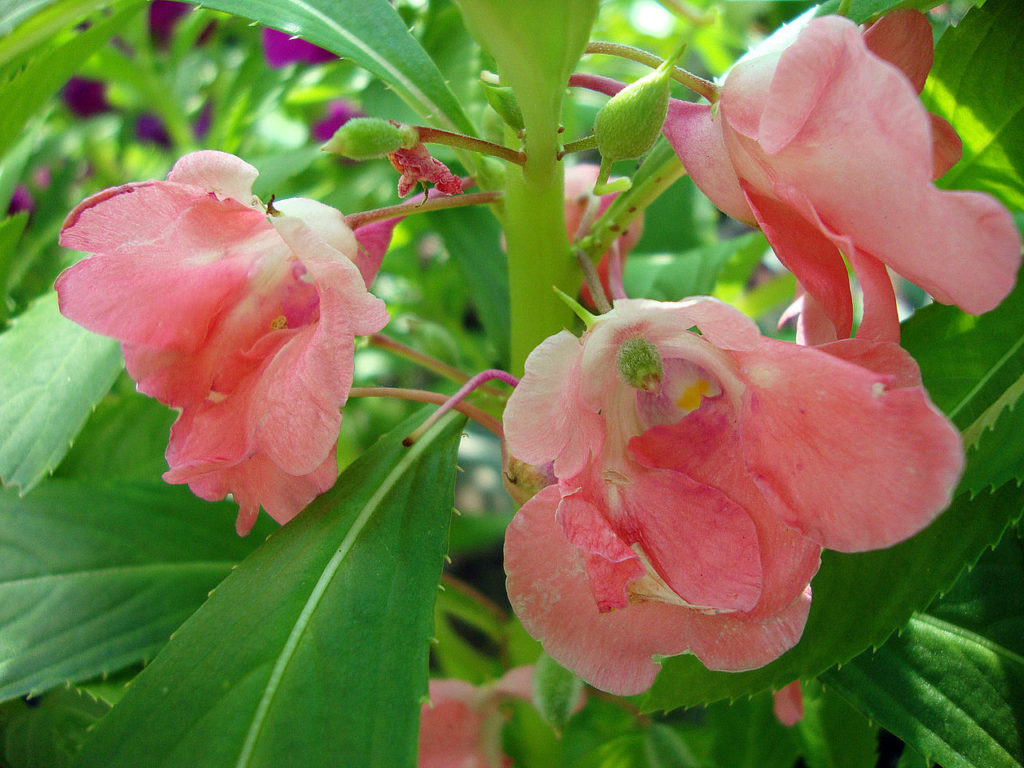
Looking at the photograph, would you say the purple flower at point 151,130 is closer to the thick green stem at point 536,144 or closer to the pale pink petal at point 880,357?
the thick green stem at point 536,144

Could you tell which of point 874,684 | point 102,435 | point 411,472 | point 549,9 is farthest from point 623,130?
point 102,435

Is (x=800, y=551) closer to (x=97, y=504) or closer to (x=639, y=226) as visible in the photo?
(x=639, y=226)

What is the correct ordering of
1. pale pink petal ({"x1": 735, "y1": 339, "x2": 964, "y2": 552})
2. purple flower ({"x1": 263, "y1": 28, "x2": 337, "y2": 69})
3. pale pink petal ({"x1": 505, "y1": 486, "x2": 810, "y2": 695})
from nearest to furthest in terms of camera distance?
pale pink petal ({"x1": 735, "y1": 339, "x2": 964, "y2": 552}) < pale pink petal ({"x1": 505, "y1": 486, "x2": 810, "y2": 695}) < purple flower ({"x1": 263, "y1": 28, "x2": 337, "y2": 69})

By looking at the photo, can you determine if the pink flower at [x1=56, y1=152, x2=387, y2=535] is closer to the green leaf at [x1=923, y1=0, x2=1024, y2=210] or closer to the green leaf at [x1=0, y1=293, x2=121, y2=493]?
the green leaf at [x1=0, y1=293, x2=121, y2=493]

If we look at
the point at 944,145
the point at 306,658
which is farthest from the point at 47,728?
the point at 944,145

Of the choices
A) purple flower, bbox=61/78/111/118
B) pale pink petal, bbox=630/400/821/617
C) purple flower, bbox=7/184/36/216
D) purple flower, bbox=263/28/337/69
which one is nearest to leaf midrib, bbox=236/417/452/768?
pale pink petal, bbox=630/400/821/617

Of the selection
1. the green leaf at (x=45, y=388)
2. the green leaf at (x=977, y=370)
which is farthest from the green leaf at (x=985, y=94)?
the green leaf at (x=45, y=388)
